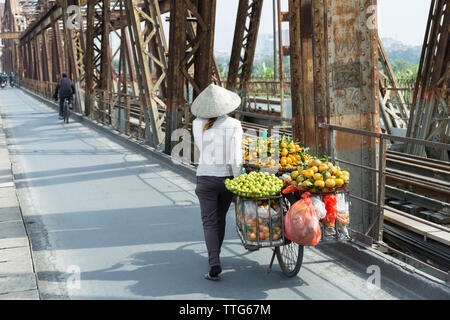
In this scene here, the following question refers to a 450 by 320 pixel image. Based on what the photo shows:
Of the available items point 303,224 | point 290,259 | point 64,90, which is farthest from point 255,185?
point 64,90

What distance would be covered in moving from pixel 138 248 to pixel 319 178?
2.33m

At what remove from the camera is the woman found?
4.73 meters

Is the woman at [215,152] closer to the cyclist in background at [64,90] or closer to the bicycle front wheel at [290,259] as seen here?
the bicycle front wheel at [290,259]

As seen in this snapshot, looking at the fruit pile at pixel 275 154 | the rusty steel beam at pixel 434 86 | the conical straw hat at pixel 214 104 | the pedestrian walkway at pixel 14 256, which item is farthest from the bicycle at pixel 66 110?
the conical straw hat at pixel 214 104

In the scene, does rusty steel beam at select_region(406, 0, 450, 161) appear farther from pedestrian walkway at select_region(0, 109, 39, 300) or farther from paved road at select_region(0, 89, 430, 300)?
pedestrian walkway at select_region(0, 109, 39, 300)

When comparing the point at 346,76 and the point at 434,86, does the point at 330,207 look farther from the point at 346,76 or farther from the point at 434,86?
the point at 434,86

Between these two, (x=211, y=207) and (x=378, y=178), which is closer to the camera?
(x=211, y=207)

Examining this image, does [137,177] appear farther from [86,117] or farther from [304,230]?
[86,117]

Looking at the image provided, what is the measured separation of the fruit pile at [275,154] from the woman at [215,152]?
39 centimetres

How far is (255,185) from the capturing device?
177 inches

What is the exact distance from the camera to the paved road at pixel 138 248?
4.69 m

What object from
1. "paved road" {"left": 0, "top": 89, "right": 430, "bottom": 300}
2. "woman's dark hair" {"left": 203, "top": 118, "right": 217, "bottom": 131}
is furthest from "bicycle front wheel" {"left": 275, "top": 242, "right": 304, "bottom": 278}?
"woman's dark hair" {"left": 203, "top": 118, "right": 217, "bottom": 131}
